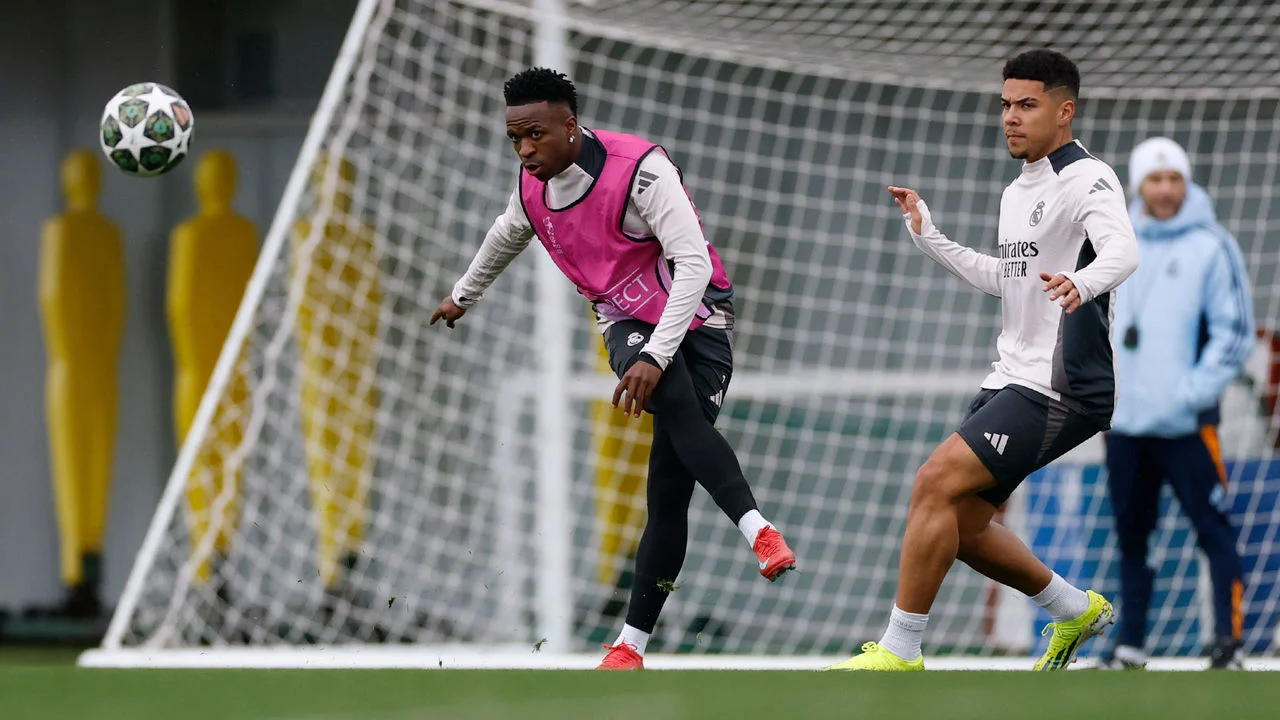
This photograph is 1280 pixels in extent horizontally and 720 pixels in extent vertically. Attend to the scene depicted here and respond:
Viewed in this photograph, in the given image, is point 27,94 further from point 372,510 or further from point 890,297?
point 890,297

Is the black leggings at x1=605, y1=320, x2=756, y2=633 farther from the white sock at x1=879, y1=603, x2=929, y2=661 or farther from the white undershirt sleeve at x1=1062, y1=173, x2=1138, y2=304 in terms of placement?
the white undershirt sleeve at x1=1062, y1=173, x2=1138, y2=304

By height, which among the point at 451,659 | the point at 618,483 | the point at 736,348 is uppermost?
the point at 736,348

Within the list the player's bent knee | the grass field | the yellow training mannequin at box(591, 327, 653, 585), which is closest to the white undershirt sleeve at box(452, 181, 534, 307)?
the player's bent knee

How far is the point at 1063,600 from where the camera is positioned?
439 cm

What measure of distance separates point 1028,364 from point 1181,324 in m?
2.19

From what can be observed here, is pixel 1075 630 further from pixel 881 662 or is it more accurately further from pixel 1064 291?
pixel 1064 291

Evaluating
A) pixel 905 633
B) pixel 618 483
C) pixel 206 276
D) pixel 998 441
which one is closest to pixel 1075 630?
pixel 905 633

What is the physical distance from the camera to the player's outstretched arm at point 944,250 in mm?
4375

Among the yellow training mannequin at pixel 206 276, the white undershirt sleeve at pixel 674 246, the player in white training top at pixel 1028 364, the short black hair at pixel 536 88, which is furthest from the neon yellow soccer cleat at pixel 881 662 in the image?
the yellow training mannequin at pixel 206 276

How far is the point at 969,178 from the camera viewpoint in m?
8.14

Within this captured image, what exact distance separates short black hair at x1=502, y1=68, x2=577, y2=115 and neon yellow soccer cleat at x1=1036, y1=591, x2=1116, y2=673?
73.4 inches

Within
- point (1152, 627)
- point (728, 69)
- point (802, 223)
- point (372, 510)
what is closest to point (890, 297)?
point (802, 223)

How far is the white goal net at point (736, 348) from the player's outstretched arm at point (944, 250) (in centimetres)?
291

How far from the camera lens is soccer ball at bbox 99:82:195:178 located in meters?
5.08
